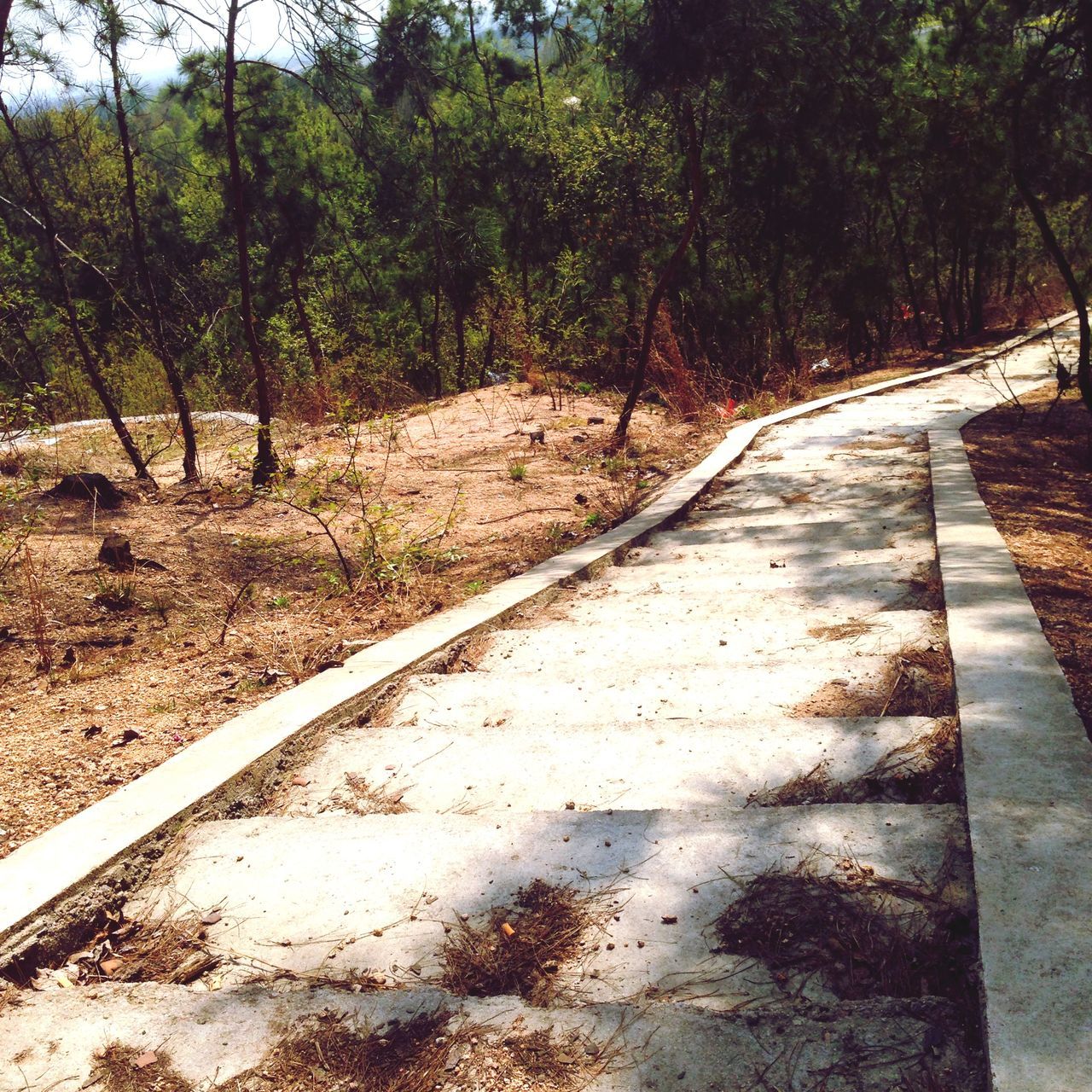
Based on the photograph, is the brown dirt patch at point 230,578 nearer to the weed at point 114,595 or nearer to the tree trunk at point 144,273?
the weed at point 114,595

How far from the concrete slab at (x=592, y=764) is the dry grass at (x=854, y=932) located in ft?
1.42

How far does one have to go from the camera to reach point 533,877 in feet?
6.41

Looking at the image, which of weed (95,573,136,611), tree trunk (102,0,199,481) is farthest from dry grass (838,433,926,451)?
weed (95,573,136,611)

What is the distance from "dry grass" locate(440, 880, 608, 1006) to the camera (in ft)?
5.59

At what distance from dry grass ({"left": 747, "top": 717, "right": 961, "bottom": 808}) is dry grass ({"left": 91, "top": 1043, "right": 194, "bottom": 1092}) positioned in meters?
1.22

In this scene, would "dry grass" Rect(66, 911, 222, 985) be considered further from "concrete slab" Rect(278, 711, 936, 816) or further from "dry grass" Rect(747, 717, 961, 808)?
"dry grass" Rect(747, 717, 961, 808)

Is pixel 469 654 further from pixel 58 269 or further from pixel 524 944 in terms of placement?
pixel 58 269

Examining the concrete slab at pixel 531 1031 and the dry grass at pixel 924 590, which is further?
the dry grass at pixel 924 590

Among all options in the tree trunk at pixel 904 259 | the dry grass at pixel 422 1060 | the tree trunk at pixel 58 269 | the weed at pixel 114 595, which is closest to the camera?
the dry grass at pixel 422 1060

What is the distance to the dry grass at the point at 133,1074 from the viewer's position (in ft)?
4.91

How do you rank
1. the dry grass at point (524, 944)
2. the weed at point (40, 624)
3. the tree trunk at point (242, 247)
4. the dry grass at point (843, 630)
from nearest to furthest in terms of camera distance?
1. the dry grass at point (524, 944)
2. the dry grass at point (843, 630)
3. the weed at point (40, 624)
4. the tree trunk at point (242, 247)

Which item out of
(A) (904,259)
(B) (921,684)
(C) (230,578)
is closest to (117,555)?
(C) (230,578)

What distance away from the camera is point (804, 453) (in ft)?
23.1

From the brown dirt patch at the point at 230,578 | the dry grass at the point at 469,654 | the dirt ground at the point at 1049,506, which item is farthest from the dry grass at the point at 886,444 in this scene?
the dry grass at the point at 469,654
